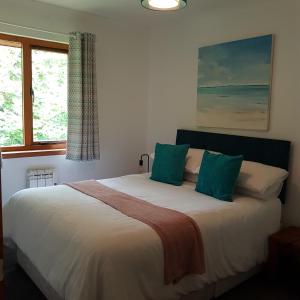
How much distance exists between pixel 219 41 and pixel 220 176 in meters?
1.63

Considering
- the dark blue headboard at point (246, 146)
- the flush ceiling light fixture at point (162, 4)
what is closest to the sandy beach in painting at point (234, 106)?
the dark blue headboard at point (246, 146)

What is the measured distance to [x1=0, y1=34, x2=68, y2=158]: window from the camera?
335 centimetres

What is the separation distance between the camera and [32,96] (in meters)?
3.47

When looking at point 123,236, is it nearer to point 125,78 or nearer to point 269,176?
point 269,176

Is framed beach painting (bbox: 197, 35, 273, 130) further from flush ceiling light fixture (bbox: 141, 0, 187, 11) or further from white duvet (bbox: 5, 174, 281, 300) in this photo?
flush ceiling light fixture (bbox: 141, 0, 187, 11)

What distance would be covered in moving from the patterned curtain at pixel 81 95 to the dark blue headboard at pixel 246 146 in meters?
1.17

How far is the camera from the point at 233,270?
227 cm

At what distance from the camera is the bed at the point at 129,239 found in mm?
1698

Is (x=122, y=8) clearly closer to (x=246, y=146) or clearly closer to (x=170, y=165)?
(x=170, y=165)

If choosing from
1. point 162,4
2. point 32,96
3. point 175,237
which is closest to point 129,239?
point 175,237

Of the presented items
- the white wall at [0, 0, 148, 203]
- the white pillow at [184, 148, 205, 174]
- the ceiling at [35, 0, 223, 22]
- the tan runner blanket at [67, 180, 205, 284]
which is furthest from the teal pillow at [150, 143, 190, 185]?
the ceiling at [35, 0, 223, 22]

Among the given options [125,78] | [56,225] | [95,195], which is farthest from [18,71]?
[56,225]

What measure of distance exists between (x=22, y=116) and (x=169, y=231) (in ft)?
7.69

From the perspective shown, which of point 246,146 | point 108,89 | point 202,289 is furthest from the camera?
point 108,89
